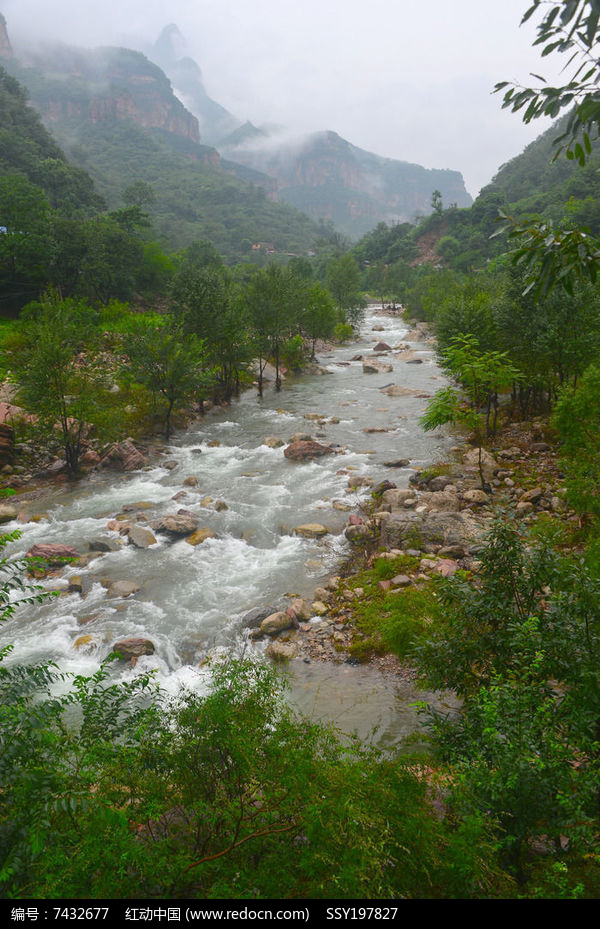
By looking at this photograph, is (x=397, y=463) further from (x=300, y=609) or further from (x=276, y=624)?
(x=276, y=624)

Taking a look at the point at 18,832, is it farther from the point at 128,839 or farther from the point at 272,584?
the point at 272,584

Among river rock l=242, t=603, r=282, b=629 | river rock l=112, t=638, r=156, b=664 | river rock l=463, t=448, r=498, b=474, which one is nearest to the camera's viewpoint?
river rock l=112, t=638, r=156, b=664

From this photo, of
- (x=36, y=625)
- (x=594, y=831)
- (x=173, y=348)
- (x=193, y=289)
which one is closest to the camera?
(x=594, y=831)

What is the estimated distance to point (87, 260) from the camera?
4081cm

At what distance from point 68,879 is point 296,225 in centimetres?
21292

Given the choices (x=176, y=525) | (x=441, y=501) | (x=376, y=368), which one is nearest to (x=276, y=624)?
(x=176, y=525)

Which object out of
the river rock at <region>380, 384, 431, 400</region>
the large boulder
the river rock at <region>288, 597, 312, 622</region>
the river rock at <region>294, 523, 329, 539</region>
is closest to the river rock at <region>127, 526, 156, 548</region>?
the river rock at <region>294, 523, 329, 539</region>

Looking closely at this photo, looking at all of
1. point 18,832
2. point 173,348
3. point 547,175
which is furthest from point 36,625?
point 547,175

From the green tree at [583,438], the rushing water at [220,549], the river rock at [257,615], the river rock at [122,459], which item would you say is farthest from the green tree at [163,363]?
the green tree at [583,438]

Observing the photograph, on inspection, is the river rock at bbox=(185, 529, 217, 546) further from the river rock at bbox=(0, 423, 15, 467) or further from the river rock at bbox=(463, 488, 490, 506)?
Answer: the river rock at bbox=(0, 423, 15, 467)

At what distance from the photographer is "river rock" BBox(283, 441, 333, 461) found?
21703mm

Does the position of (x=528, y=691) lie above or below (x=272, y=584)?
above

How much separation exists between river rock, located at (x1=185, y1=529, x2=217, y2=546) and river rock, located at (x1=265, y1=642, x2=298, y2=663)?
5.69 meters

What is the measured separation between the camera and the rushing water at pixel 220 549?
9.76 metres
